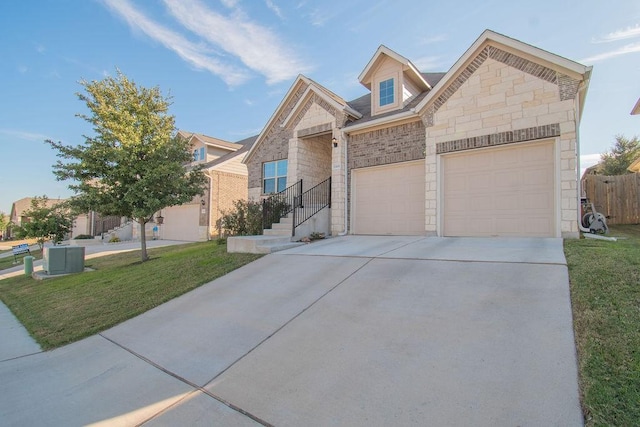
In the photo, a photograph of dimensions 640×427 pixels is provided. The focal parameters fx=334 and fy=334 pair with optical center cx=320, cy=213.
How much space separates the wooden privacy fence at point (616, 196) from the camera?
1200 centimetres

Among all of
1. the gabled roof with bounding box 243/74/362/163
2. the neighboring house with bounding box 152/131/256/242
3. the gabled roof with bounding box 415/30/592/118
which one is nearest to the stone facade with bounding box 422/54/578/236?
the gabled roof with bounding box 415/30/592/118

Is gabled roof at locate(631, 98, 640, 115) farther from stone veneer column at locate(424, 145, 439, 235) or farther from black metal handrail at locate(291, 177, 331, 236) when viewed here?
black metal handrail at locate(291, 177, 331, 236)

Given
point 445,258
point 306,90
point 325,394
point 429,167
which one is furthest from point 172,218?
point 325,394

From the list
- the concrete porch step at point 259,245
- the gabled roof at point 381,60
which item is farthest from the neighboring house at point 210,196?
the gabled roof at point 381,60

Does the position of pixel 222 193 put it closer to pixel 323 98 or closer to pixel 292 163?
pixel 292 163

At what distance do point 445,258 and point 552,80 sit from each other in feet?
18.3

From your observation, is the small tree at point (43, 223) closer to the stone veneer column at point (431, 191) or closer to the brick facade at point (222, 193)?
the brick facade at point (222, 193)

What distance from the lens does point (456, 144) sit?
30.9 ft

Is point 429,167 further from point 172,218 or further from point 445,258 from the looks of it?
point 172,218

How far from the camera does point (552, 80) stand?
808 cm

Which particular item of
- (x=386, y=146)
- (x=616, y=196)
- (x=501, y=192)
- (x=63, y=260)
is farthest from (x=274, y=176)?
(x=616, y=196)

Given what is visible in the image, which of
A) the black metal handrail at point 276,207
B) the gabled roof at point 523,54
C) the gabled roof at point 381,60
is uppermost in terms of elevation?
the gabled roof at point 381,60

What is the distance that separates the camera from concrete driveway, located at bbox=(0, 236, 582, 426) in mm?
2707

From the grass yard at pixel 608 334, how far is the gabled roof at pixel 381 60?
27.7ft
